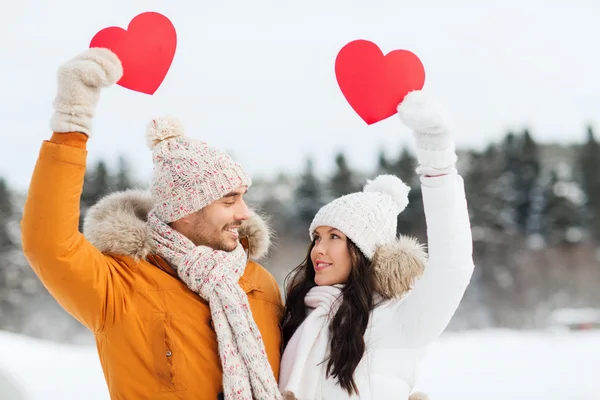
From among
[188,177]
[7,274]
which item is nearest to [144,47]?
Answer: [188,177]

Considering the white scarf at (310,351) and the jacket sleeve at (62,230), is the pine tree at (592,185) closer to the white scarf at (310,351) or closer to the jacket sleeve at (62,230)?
the white scarf at (310,351)

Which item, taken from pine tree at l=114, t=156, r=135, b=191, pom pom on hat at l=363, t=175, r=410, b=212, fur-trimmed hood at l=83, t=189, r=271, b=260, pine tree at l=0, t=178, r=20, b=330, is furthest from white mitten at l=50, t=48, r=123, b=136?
pine tree at l=0, t=178, r=20, b=330

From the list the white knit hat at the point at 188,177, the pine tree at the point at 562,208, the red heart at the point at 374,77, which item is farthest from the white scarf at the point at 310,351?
the pine tree at the point at 562,208

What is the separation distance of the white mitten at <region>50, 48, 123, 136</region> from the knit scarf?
551 millimetres

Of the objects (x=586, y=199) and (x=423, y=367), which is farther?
(x=586, y=199)

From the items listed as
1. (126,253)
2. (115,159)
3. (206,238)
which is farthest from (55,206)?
(115,159)

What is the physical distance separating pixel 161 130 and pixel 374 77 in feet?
2.64

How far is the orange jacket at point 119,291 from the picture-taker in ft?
6.19

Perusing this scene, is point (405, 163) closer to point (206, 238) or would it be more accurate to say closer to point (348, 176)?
point (348, 176)

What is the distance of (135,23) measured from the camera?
242 cm

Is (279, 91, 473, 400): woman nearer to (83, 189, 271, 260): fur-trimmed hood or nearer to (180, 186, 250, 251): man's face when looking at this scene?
(180, 186, 250, 251): man's face

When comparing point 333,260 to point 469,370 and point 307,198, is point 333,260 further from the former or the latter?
point 307,198

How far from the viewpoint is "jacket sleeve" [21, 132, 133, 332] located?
6.15ft

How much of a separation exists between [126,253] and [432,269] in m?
1.00
